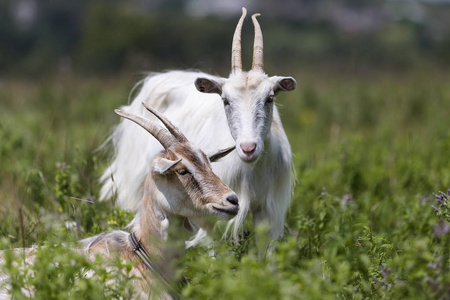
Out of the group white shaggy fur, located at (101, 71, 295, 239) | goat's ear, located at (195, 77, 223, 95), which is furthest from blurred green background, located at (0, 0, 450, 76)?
goat's ear, located at (195, 77, 223, 95)

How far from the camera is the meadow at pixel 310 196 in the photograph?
2797 millimetres

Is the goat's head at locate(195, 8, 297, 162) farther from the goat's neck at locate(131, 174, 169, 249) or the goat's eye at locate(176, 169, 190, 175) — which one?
the goat's neck at locate(131, 174, 169, 249)

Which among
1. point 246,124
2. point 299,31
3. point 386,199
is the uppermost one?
point 246,124

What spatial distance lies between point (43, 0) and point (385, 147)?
36.1m

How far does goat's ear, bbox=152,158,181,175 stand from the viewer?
327 centimetres

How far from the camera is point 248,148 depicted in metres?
3.78

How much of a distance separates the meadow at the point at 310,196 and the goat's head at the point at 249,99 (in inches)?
23.4

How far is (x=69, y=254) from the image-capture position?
284 centimetres

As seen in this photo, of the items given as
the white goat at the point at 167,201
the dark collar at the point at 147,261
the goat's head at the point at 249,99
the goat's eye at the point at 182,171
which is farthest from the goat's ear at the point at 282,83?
the dark collar at the point at 147,261

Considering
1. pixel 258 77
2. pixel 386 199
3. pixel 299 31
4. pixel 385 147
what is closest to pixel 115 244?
pixel 258 77

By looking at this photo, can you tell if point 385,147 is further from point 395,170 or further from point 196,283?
point 196,283

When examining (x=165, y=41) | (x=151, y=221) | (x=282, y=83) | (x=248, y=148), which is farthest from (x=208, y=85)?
(x=165, y=41)

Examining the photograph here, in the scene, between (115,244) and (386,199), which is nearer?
(115,244)

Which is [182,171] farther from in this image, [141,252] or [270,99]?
[270,99]
